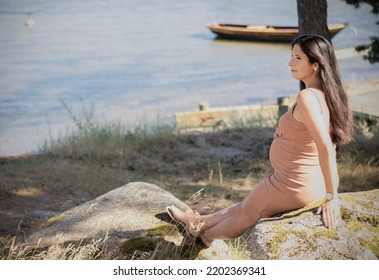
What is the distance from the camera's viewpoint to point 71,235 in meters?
3.63

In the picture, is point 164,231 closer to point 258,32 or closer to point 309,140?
point 309,140

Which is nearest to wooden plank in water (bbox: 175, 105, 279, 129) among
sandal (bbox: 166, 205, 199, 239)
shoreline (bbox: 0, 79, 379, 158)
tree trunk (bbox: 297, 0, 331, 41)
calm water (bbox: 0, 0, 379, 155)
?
calm water (bbox: 0, 0, 379, 155)

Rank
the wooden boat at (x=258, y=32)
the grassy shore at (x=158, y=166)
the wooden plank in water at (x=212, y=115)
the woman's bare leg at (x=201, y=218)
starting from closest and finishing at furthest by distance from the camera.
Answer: the woman's bare leg at (x=201, y=218) < the grassy shore at (x=158, y=166) < the wooden plank in water at (x=212, y=115) < the wooden boat at (x=258, y=32)

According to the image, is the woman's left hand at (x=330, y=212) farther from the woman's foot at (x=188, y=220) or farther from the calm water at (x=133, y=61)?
the calm water at (x=133, y=61)

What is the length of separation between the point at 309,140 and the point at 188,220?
2.61 ft

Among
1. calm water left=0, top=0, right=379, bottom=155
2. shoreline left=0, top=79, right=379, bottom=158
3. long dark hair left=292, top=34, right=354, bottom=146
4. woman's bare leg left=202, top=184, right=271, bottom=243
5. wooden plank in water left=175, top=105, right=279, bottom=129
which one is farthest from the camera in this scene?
calm water left=0, top=0, right=379, bottom=155

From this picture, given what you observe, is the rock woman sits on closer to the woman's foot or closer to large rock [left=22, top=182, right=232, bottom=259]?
the woman's foot

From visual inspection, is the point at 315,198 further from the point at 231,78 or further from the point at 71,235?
the point at 231,78

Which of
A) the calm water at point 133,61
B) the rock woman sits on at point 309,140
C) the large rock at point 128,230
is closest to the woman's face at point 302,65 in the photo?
the rock woman sits on at point 309,140

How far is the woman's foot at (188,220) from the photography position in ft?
11.6

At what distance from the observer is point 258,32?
17.9 metres

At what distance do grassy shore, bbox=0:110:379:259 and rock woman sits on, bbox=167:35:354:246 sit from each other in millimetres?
1810

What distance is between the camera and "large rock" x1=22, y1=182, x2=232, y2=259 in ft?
11.6

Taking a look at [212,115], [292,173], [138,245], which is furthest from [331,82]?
[212,115]
